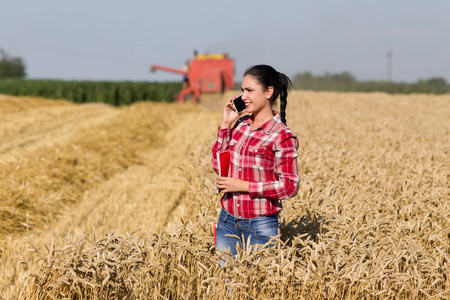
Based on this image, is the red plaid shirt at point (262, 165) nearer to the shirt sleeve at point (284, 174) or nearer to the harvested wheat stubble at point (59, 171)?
the shirt sleeve at point (284, 174)

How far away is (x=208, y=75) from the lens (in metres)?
19.6

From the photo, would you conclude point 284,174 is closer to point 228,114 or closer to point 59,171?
point 228,114

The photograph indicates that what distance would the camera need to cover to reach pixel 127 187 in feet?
27.9

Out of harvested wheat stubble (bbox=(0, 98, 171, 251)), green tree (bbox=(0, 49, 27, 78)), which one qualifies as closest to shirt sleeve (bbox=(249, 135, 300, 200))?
harvested wheat stubble (bbox=(0, 98, 171, 251))

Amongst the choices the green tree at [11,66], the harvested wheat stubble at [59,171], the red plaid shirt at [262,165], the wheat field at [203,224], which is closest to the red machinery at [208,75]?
the harvested wheat stubble at [59,171]

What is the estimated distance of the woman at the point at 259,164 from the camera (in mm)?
2812

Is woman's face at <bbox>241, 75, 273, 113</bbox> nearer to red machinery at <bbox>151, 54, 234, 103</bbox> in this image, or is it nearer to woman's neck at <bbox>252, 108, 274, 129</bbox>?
woman's neck at <bbox>252, 108, 274, 129</bbox>

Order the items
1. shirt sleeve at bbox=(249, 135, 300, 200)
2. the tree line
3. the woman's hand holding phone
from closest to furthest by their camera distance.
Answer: shirt sleeve at bbox=(249, 135, 300, 200), the woman's hand holding phone, the tree line

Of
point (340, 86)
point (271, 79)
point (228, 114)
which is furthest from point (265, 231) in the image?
point (340, 86)

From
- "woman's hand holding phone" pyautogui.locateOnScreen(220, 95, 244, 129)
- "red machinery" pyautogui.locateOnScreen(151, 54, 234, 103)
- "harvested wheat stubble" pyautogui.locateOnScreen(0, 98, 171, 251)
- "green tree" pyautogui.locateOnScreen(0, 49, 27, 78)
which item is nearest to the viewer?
"woman's hand holding phone" pyautogui.locateOnScreen(220, 95, 244, 129)

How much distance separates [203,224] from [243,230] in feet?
2.61

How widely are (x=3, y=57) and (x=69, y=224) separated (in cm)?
8047

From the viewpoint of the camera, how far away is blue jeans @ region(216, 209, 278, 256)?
9.76 feet

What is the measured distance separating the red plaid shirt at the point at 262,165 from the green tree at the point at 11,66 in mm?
79426
